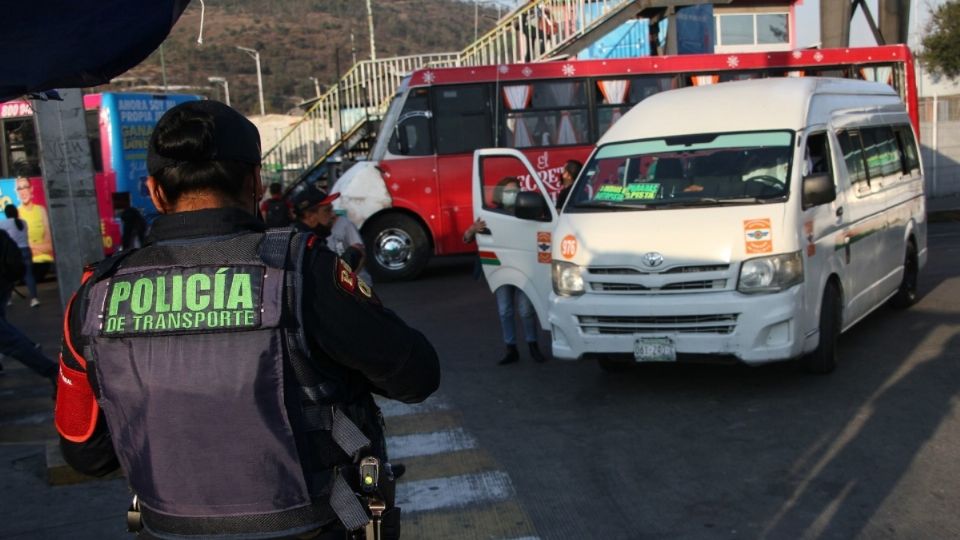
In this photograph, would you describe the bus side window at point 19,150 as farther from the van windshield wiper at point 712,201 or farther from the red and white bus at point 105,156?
the van windshield wiper at point 712,201

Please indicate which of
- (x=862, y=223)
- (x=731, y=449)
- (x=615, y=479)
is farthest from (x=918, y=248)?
(x=615, y=479)

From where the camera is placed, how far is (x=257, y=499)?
221 cm

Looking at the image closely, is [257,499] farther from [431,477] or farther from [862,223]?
[862,223]

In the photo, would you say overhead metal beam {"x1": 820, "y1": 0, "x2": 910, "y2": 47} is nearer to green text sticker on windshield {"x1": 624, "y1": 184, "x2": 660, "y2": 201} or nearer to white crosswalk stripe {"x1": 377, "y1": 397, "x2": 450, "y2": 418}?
green text sticker on windshield {"x1": 624, "y1": 184, "x2": 660, "y2": 201}

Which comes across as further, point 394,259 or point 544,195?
point 394,259

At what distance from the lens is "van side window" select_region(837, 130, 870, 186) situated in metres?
8.48

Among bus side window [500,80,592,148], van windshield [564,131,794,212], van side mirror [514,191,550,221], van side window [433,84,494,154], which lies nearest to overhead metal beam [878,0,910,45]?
bus side window [500,80,592,148]

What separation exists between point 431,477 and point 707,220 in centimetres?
285

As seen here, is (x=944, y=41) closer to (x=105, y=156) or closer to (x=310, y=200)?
(x=105, y=156)

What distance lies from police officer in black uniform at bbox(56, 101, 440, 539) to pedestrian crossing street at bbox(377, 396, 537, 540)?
2821 mm

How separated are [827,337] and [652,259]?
162 centimetres

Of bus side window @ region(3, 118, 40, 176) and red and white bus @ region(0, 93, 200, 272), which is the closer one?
red and white bus @ region(0, 93, 200, 272)

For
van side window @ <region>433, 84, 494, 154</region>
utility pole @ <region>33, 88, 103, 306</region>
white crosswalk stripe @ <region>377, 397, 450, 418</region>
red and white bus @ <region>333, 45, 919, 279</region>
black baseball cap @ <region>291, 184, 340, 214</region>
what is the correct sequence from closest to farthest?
1. utility pole @ <region>33, 88, 103, 306</region>
2. white crosswalk stripe @ <region>377, 397, 450, 418</region>
3. black baseball cap @ <region>291, 184, 340, 214</region>
4. red and white bus @ <region>333, 45, 919, 279</region>
5. van side window @ <region>433, 84, 494, 154</region>

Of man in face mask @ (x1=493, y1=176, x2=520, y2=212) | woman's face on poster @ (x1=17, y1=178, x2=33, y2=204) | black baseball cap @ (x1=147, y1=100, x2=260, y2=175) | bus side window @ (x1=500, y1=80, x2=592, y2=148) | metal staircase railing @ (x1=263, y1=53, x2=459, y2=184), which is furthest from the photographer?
metal staircase railing @ (x1=263, y1=53, x2=459, y2=184)
